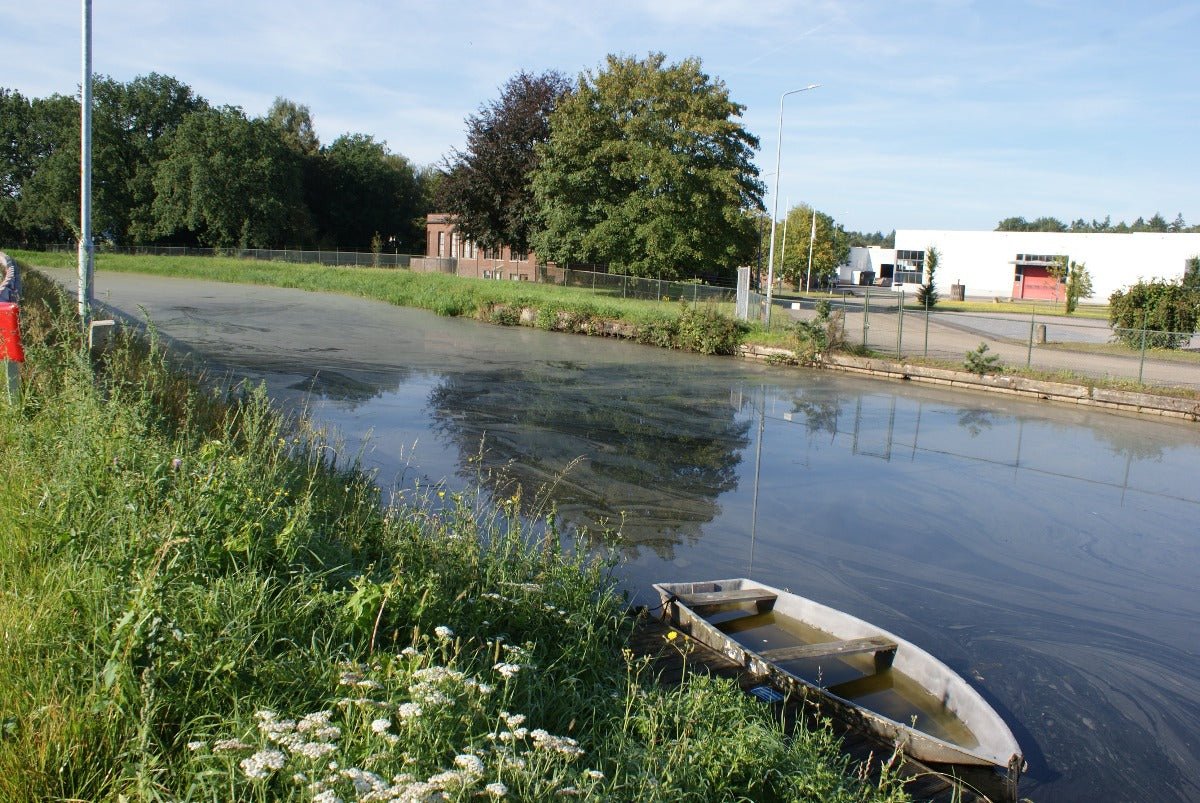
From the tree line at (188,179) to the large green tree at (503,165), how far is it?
25709 millimetres

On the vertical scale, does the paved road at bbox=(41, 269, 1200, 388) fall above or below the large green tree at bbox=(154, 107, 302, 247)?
below

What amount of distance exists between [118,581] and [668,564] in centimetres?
577

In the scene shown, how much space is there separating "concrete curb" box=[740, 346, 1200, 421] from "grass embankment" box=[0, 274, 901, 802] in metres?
18.8

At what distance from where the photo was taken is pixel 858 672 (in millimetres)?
6984

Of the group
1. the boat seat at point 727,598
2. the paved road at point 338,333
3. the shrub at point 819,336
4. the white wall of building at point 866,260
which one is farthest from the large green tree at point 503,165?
the white wall of building at point 866,260

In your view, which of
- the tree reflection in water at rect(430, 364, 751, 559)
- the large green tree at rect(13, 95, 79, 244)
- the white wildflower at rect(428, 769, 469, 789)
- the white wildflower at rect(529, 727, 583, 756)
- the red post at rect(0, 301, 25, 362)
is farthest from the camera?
the large green tree at rect(13, 95, 79, 244)

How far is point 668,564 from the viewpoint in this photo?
9.29 m

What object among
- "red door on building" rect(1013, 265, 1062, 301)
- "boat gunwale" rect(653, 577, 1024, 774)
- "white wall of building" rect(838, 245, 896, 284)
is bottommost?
"boat gunwale" rect(653, 577, 1024, 774)

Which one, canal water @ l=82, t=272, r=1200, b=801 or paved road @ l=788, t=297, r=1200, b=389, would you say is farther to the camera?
paved road @ l=788, t=297, r=1200, b=389

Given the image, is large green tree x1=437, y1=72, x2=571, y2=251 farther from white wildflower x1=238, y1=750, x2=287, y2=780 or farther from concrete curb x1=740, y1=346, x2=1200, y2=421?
white wildflower x1=238, y1=750, x2=287, y2=780

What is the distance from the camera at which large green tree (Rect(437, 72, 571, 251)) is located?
172ft

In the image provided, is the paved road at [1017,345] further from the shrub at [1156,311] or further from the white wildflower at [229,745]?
the white wildflower at [229,745]

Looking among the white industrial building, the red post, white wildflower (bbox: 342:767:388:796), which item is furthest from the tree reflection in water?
the white industrial building

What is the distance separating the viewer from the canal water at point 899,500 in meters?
7.16
